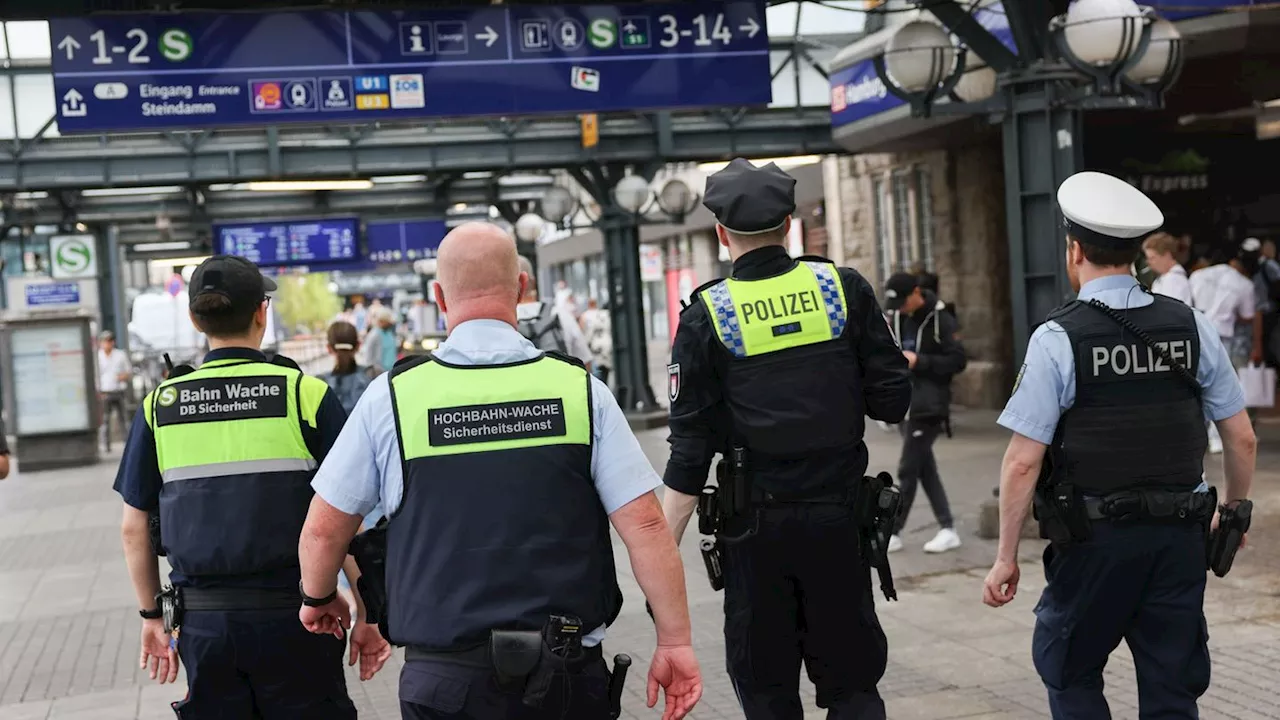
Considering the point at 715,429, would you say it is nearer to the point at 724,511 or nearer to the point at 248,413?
the point at 724,511

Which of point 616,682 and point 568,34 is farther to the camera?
point 568,34

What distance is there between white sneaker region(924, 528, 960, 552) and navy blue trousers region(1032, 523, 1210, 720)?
4950 mm

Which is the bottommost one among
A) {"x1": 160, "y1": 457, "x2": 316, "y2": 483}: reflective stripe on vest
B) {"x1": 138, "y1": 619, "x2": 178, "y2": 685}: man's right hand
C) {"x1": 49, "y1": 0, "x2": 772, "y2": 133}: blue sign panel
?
{"x1": 138, "y1": 619, "x2": 178, "y2": 685}: man's right hand

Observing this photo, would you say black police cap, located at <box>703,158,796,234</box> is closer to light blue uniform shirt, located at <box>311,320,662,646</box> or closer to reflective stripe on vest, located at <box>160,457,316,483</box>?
light blue uniform shirt, located at <box>311,320,662,646</box>

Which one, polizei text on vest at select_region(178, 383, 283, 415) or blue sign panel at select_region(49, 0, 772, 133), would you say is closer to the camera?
polizei text on vest at select_region(178, 383, 283, 415)

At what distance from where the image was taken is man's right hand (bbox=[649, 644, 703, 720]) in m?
3.27

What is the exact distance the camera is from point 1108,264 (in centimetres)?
415

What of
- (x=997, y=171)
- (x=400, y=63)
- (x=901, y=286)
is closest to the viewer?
(x=901, y=286)

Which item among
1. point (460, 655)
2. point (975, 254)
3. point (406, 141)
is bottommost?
point (460, 655)

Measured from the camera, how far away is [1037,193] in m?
9.36

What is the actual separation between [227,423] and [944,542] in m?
5.90

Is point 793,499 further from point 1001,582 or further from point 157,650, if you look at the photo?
point 157,650

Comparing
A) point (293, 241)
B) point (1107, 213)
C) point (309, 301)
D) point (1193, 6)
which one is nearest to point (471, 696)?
point (1107, 213)

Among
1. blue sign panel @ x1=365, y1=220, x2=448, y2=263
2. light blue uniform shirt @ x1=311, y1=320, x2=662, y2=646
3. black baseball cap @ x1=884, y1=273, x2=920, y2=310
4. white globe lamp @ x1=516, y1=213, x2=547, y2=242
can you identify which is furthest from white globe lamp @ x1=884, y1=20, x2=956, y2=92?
blue sign panel @ x1=365, y1=220, x2=448, y2=263
